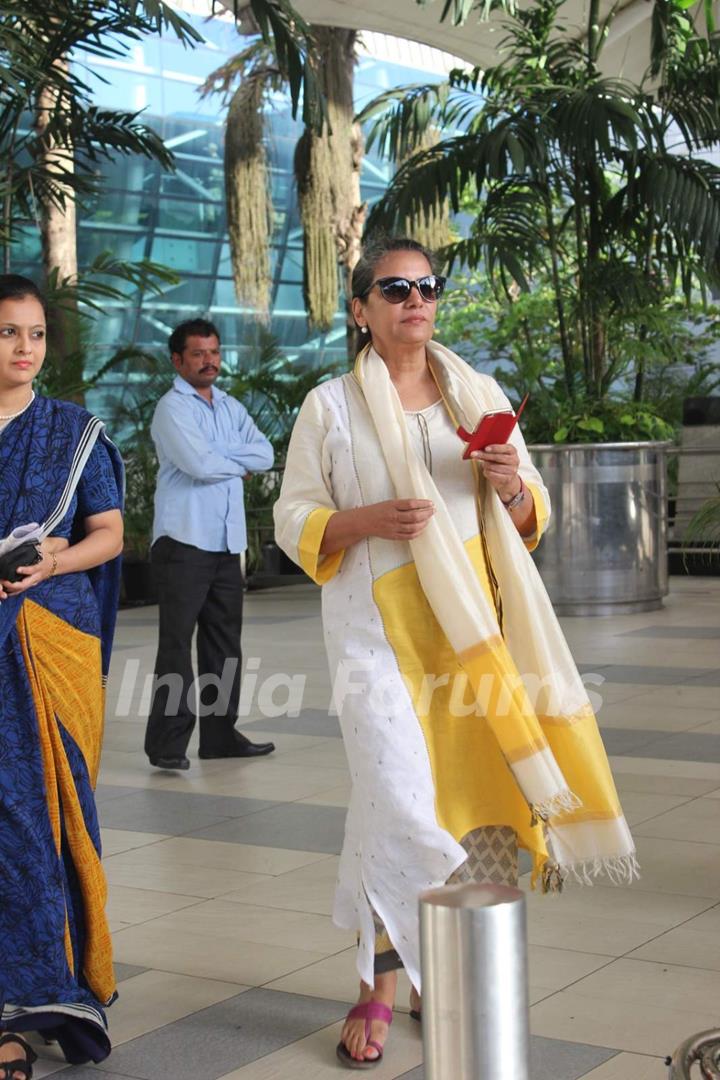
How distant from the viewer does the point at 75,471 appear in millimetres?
3566

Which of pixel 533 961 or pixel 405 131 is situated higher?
pixel 405 131

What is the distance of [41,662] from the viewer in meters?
3.43

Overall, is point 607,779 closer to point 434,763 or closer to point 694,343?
point 434,763

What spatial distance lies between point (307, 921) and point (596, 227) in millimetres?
8235

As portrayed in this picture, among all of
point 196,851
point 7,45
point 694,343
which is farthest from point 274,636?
point 694,343

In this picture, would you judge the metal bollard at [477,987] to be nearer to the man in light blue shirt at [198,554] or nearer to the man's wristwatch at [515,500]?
the man's wristwatch at [515,500]

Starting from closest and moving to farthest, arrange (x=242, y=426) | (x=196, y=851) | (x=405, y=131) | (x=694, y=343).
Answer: (x=196, y=851) → (x=242, y=426) → (x=405, y=131) → (x=694, y=343)

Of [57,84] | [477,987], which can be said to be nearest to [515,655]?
[477,987]

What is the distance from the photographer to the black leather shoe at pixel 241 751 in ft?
22.7

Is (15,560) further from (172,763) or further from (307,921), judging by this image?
(172,763)

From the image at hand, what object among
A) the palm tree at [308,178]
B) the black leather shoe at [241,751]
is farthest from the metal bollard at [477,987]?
the palm tree at [308,178]

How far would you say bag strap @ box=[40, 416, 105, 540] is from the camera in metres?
3.52

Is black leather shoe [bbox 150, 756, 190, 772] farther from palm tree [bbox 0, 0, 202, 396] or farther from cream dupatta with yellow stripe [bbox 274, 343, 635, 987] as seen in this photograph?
cream dupatta with yellow stripe [bbox 274, 343, 635, 987]

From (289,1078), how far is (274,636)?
7666 millimetres
